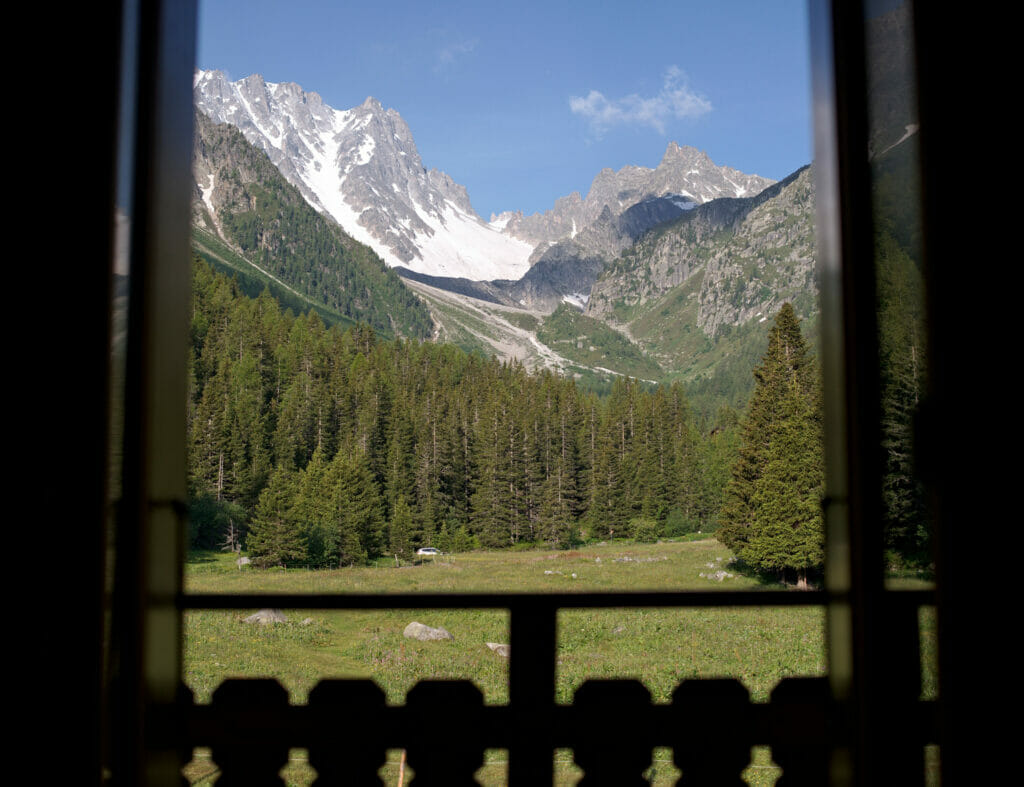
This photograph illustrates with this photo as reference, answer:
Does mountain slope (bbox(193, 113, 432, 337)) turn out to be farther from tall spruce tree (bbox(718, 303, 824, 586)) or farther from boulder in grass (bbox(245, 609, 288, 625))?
tall spruce tree (bbox(718, 303, 824, 586))

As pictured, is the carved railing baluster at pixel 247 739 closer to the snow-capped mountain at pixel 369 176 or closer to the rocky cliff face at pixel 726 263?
the rocky cliff face at pixel 726 263

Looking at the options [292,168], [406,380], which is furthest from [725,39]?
[292,168]

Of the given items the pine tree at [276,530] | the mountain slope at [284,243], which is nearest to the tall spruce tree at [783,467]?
the pine tree at [276,530]

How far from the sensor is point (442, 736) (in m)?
0.82

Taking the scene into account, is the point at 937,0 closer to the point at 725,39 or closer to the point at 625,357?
the point at 725,39

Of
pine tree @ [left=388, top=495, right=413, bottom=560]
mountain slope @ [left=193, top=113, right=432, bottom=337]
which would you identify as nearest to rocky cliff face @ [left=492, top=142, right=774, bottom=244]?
mountain slope @ [left=193, top=113, right=432, bottom=337]

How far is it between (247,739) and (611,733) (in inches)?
17.5

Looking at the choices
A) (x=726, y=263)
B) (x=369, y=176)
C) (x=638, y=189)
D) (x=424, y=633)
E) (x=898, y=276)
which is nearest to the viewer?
(x=898, y=276)

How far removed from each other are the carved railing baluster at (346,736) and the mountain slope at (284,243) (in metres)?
53.9

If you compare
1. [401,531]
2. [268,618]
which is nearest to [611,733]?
[268,618]

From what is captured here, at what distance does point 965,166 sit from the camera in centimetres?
59

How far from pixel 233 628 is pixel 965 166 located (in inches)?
621

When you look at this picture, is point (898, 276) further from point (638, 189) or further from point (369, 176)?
point (638, 189)

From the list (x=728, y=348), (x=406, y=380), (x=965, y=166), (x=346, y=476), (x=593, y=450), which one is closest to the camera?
(x=965, y=166)
